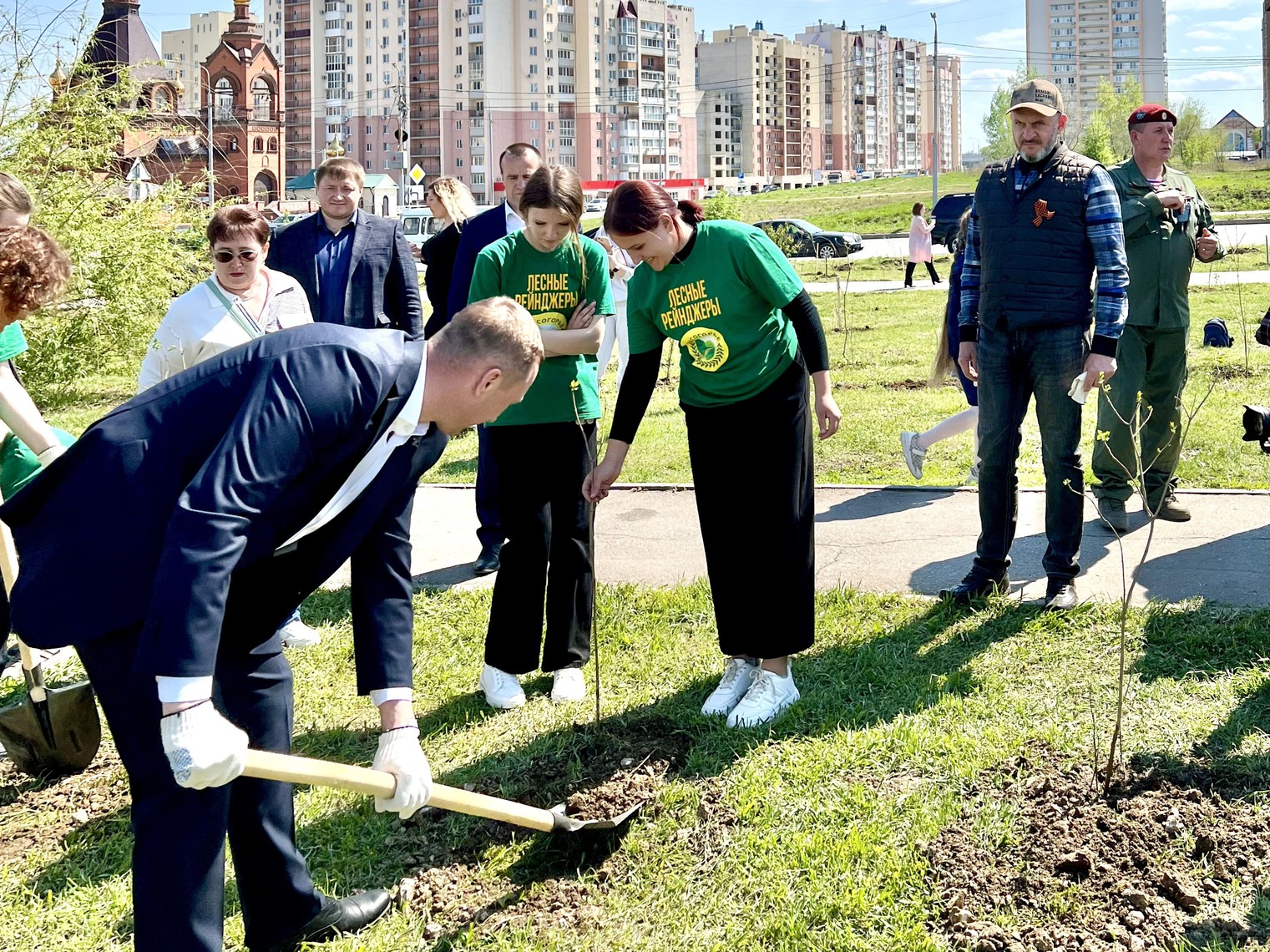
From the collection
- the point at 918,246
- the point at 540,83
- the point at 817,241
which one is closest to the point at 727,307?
the point at 918,246

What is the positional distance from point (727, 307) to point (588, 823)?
1.85 metres

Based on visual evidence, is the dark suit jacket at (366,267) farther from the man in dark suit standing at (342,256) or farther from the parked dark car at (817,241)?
the parked dark car at (817,241)

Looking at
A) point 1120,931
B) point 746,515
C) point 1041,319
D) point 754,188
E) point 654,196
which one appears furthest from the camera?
point 754,188

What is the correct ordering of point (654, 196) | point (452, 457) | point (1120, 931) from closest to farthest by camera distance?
point (1120, 931)
point (654, 196)
point (452, 457)

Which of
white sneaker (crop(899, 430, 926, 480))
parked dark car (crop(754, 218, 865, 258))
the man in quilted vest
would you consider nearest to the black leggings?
parked dark car (crop(754, 218, 865, 258))

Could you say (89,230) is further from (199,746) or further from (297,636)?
(199,746)

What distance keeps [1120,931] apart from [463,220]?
5160 mm

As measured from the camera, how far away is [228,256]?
4879 millimetres

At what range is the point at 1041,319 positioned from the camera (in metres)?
5.29

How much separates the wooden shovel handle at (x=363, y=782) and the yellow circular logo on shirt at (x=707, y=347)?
175cm

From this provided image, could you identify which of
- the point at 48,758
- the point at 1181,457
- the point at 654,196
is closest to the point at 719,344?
the point at 654,196

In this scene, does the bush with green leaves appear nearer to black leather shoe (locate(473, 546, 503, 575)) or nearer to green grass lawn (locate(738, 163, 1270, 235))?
black leather shoe (locate(473, 546, 503, 575))

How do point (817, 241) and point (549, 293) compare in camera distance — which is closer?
point (549, 293)

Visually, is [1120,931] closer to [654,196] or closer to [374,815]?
[374,815]
